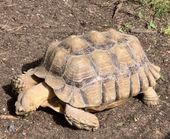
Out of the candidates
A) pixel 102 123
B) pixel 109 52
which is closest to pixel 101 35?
pixel 109 52

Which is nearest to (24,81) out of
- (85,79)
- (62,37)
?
(85,79)

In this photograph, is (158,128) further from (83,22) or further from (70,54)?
(83,22)

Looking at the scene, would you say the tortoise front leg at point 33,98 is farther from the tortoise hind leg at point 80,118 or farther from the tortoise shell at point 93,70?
the tortoise hind leg at point 80,118

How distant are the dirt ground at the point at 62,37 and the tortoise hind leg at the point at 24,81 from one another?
0.58ft

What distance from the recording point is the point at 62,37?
Answer: 5020 mm

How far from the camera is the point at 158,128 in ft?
13.4

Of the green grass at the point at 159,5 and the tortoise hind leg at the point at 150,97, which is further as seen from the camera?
the green grass at the point at 159,5

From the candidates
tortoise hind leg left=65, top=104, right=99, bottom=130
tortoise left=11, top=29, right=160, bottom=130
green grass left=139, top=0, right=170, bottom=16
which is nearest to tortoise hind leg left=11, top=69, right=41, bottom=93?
tortoise left=11, top=29, right=160, bottom=130

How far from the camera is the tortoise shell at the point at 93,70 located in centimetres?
385

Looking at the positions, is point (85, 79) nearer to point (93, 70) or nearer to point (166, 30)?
point (93, 70)

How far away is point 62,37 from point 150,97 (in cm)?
126

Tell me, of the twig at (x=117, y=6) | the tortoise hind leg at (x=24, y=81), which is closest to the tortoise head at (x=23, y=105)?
the tortoise hind leg at (x=24, y=81)

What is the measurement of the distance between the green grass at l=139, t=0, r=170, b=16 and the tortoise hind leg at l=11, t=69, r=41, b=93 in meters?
2.00

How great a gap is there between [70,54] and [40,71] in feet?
1.08
